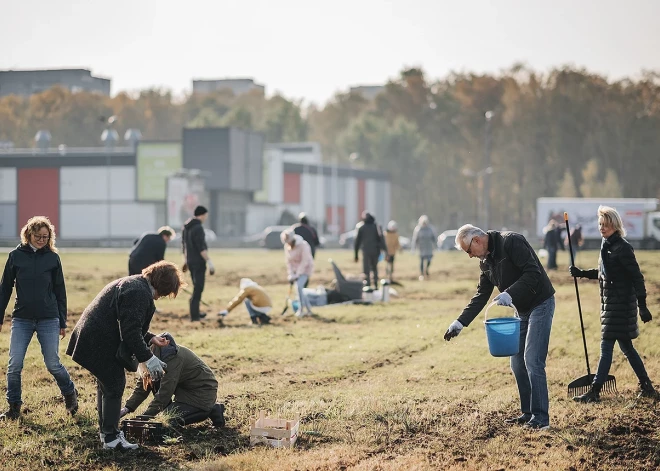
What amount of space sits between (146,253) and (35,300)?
8.43 meters

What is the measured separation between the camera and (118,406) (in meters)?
8.15

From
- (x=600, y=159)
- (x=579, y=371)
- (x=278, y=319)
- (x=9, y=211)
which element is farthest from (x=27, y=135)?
(x=579, y=371)

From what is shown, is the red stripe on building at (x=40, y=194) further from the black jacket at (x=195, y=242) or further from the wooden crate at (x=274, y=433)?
the wooden crate at (x=274, y=433)

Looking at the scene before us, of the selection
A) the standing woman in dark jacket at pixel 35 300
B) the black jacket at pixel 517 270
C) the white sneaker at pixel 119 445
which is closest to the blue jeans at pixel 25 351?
the standing woman in dark jacket at pixel 35 300

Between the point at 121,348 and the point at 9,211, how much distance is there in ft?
250

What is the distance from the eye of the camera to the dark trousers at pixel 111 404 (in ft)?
26.5

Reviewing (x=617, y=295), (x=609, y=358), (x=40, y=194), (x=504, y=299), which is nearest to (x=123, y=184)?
(x=40, y=194)

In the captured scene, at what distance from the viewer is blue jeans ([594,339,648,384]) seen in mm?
10594

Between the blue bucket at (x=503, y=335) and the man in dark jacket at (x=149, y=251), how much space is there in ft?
32.4

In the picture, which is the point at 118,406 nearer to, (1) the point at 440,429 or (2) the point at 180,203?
(1) the point at 440,429

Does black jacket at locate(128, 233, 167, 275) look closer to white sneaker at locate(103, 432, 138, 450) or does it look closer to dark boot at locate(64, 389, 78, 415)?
dark boot at locate(64, 389, 78, 415)

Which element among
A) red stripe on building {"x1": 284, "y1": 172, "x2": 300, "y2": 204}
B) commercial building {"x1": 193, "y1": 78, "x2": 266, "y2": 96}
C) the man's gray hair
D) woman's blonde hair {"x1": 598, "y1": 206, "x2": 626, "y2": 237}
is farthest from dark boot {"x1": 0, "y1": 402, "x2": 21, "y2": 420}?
commercial building {"x1": 193, "y1": 78, "x2": 266, "y2": 96}

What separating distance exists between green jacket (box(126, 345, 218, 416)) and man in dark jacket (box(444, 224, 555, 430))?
2.16 meters

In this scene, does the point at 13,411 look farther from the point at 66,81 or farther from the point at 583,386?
the point at 66,81
